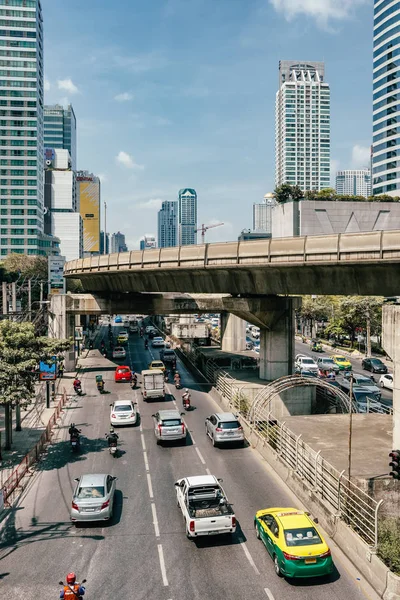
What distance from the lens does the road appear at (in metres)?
13.9

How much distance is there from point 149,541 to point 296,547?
4957 mm

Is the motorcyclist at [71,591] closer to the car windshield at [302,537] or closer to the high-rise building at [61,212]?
the car windshield at [302,537]

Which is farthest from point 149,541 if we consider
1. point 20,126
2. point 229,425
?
point 20,126

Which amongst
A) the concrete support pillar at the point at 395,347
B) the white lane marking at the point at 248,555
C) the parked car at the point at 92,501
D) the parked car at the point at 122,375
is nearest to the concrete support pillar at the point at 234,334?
the parked car at the point at 122,375

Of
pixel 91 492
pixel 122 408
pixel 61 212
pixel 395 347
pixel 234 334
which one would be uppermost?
pixel 61 212

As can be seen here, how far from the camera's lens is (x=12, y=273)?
306ft

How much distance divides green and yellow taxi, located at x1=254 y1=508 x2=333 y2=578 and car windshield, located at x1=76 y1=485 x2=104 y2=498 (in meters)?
5.99

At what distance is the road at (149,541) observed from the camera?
45.6ft

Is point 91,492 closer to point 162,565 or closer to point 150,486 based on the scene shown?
point 150,486

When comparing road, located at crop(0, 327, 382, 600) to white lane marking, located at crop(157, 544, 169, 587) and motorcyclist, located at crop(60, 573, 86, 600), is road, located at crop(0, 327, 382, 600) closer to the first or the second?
white lane marking, located at crop(157, 544, 169, 587)

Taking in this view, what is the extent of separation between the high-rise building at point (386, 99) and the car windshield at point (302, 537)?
11476cm

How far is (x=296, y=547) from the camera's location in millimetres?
14234

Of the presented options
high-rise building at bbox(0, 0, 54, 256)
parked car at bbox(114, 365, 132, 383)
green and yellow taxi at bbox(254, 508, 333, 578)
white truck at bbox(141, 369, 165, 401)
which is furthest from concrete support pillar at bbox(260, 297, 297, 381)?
high-rise building at bbox(0, 0, 54, 256)

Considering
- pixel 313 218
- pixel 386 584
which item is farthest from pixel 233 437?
pixel 313 218
